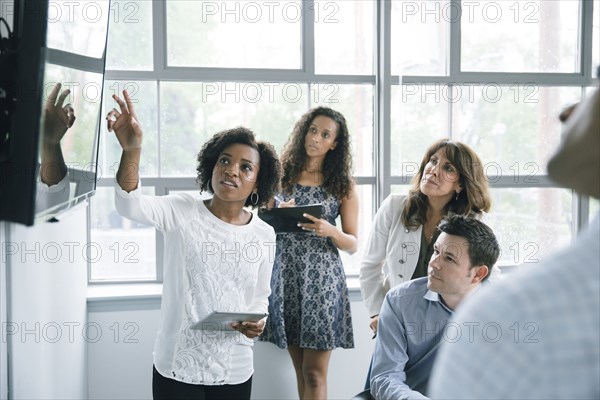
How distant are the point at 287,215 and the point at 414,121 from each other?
121cm

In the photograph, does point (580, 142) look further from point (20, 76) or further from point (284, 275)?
point (284, 275)

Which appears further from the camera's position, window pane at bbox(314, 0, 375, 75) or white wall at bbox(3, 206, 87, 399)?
window pane at bbox(314, 0, 375, 75)

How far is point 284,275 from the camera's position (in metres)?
3.16

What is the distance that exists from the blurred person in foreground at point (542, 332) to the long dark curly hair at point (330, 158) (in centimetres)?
261

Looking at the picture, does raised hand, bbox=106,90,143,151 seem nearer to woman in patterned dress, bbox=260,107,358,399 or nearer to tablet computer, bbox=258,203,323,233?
tablet computer, bbox=258,203,323,233

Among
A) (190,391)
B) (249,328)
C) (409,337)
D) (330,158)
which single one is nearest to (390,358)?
(409,337)

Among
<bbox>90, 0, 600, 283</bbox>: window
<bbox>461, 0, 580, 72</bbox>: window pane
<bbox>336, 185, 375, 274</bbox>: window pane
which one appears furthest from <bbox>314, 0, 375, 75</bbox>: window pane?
<bbox>336, 185, 375, 274</bbox>: window pane

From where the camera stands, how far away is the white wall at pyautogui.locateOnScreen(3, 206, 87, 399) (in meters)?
1.71

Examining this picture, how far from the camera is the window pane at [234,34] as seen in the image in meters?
3.56

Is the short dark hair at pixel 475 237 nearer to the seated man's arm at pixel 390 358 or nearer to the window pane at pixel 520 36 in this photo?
the seated man's arm at pixel 390 358

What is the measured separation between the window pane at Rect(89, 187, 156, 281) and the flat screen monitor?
5.72ft

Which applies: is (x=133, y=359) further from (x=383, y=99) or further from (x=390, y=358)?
(x=383, y=99)

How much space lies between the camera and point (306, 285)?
3.14 m

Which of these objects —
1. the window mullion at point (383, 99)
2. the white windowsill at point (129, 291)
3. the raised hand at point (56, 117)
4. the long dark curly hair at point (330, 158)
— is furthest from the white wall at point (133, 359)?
the raised hand at point (56, 117)
